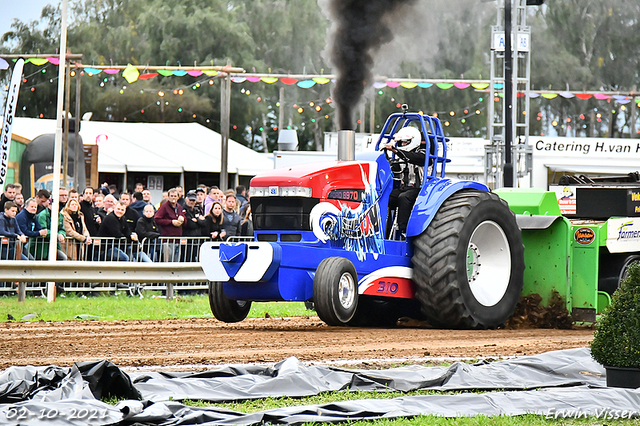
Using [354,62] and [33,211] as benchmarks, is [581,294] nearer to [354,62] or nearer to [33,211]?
[354,62]

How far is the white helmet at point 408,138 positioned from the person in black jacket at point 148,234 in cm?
595

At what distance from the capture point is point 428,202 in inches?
396

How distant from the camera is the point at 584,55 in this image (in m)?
52.3

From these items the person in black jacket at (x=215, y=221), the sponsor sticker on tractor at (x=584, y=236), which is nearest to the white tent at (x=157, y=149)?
the person in black jacket at (x=215, y=221)

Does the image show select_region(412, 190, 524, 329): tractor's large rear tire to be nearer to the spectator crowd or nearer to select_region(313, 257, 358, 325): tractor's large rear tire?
select_region(313, 257, 358, 325): tractor's large rear tire

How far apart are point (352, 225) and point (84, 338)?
2871 millimetres

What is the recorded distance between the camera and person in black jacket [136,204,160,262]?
593 inches

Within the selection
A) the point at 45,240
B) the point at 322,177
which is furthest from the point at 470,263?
the point at 45,240

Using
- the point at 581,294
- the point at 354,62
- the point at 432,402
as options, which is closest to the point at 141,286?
the point at 354,62

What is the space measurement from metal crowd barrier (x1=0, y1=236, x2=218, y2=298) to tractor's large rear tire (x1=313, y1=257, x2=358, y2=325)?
5552 millimetres

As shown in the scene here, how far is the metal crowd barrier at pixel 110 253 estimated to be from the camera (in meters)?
14.1

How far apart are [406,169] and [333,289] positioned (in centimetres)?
208

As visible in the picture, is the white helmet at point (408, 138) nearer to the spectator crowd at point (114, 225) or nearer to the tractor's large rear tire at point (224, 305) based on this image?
the tractor's large rear tire at point (224, 305)

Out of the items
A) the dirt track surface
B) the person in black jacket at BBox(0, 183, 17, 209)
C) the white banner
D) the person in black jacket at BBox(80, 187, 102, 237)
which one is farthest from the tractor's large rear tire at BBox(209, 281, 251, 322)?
the person in black jacket at BBox(0, 183, 17, 209)
